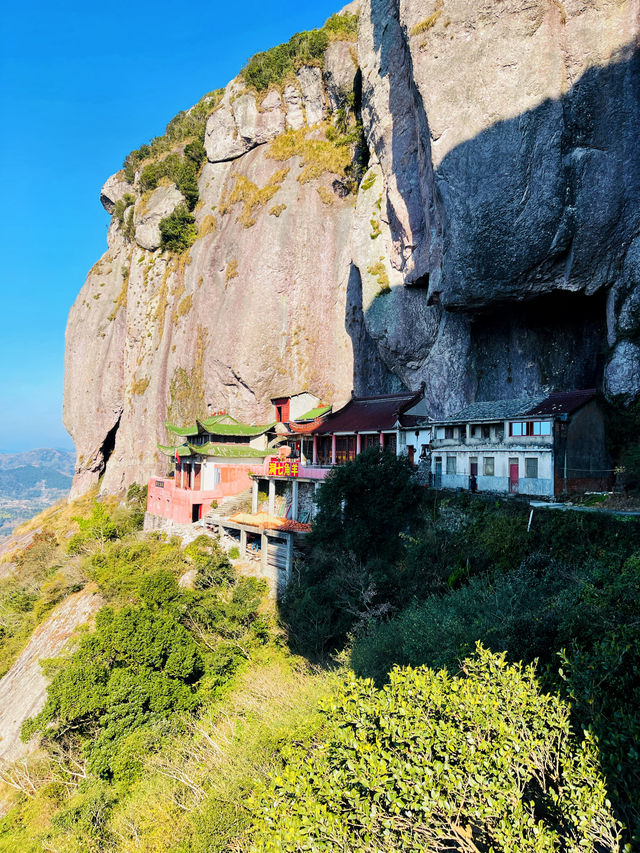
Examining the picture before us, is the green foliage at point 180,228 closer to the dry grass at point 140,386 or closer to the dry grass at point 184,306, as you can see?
the dry grass at point 184,306

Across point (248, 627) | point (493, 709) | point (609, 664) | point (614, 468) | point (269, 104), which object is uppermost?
point (269, 104)

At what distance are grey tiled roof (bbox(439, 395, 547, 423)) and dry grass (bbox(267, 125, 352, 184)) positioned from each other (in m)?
26.6

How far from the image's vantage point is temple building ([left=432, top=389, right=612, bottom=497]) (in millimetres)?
18094

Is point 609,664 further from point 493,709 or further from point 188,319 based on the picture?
point 188,319

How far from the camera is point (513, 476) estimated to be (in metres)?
19.2

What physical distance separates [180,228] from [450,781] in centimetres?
4950

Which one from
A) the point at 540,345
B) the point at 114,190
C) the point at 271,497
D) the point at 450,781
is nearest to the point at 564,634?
the point at 450,781

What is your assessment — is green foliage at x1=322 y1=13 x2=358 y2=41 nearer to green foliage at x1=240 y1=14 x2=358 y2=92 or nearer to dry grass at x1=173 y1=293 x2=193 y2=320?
green foliage at x1=240 y1=14 x2=358 y2=92

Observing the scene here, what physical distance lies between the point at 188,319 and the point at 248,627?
3044 cm

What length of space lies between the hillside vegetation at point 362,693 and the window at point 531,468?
5.36 ft

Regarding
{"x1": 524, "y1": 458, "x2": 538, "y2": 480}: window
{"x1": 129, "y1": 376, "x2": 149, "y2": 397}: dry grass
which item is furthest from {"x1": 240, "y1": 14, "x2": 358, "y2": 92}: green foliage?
{"x1": 524, "y1": 458, "x2": 538, "y2": 480}: window

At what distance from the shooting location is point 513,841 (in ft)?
20.5

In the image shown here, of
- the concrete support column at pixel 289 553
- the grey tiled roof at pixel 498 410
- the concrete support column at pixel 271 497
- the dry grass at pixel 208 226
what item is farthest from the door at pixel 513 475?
the dry grass at pixel 208 226

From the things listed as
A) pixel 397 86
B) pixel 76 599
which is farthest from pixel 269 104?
pixel 76 599
